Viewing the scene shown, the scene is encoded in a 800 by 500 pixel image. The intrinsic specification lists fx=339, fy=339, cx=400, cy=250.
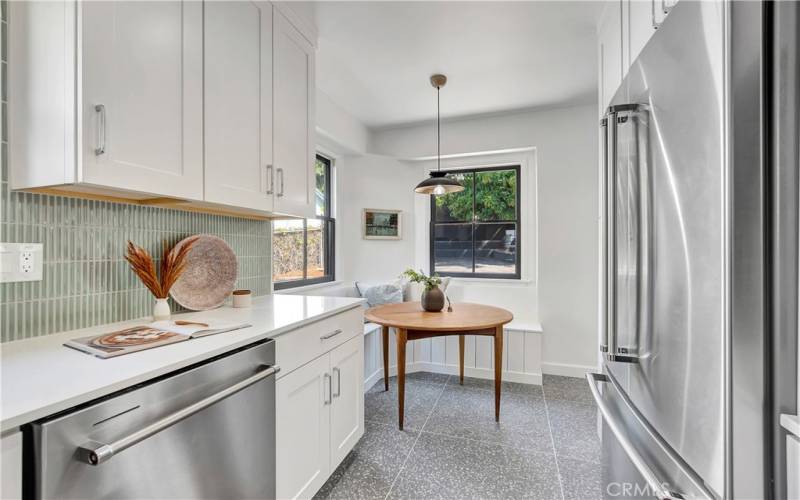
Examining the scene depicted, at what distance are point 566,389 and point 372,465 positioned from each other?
6.33 ft

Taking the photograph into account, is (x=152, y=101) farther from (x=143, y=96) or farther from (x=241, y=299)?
(x=241, y=299)

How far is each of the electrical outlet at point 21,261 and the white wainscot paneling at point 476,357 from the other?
2.12m

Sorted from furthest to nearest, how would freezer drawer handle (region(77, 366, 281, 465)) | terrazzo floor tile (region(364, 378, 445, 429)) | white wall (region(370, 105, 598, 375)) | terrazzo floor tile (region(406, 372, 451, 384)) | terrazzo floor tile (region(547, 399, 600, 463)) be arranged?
1. white wall (region(370, 105, 598, 375))
2. terrazzo floor tile (region(406, 372, 451, 384))
3. terrazzo floor tile (region(364, 378, 445, 429))
4. terrazzo floor tile (region(547, 399, 600, 463))
5. freezer drawer handle (region(77, 366, 281, 465))

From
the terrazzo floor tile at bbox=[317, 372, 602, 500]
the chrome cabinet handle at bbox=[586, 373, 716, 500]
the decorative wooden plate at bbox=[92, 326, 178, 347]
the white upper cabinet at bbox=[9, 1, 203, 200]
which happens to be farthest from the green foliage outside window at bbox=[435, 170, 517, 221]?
the decorative wooden plate at bbox=[92, 326, 178, 347]

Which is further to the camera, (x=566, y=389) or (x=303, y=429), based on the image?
(x=566, y=389)

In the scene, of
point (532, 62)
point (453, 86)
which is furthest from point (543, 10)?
point (453, 86)

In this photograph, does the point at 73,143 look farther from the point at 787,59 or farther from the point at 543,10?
the point at 543,10

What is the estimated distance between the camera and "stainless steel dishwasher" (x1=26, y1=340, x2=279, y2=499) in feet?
2.27

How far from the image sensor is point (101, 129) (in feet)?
3.38

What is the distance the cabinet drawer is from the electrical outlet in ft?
2.60

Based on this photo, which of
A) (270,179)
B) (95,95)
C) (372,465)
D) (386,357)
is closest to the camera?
(95,95)

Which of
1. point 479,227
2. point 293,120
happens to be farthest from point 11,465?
point 479,227

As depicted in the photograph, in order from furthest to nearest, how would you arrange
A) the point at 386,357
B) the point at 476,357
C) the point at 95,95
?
the point at 476,357 < the point at 386,357 < the point at 95,95

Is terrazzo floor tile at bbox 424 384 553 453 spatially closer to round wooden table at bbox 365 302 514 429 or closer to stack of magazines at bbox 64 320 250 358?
round wooden table at bbox 365 302 514 429
